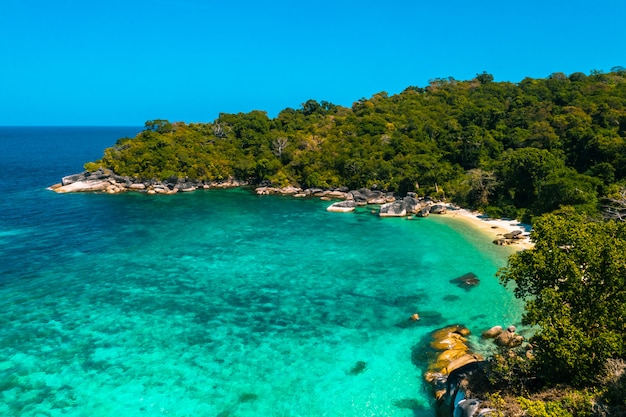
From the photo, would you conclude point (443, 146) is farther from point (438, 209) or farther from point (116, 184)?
point (116, 184)

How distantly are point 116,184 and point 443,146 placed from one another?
67.8 m

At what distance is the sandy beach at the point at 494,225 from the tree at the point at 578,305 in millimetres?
25347

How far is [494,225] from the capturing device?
47906 millimetres

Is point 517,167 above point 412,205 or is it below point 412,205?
above

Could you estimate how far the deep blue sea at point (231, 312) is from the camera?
1873cm

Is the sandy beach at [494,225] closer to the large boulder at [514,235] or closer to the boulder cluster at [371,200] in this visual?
the large boulder at [514,235]

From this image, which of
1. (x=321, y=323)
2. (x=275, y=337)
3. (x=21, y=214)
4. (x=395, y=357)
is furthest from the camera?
(x=21, y=214)

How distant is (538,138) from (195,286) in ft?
201

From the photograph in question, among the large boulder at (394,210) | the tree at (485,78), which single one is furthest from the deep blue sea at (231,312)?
the tree at (485,78)

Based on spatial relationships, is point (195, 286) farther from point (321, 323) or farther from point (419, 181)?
point (419, 181)

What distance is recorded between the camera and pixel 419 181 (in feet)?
213

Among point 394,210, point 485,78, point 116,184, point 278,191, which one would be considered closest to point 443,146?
point 394,210

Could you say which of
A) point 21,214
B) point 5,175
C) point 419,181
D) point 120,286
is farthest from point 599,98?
point 5,175

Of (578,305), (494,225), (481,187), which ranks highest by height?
(481,187)
